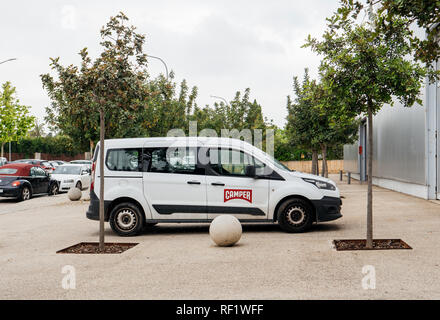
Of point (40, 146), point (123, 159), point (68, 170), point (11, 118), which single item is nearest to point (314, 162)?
point (68, 170)

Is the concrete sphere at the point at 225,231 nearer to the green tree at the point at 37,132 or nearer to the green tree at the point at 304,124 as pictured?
the green tree at the point at 304,124

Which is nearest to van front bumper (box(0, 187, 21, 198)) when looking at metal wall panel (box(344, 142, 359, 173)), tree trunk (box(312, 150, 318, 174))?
tree trunk (box(312, 150, 318, 174))

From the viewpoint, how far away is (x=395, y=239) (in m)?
8.96

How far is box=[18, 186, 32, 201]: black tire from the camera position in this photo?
67.3ft

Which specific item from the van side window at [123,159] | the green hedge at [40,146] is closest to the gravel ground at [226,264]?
the van side window at [123,159]

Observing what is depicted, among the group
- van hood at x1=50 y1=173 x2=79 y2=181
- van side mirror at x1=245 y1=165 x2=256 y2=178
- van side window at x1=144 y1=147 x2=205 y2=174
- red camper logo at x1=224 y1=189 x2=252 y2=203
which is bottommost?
van hood at x1=50 y1=173 x2=79 y2=181

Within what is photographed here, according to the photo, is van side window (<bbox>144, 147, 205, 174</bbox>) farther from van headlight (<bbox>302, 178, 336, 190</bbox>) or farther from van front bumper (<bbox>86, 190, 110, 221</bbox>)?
van headlight (<bbox>302, 178, 336, 190</bbox>)

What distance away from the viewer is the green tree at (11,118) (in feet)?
138

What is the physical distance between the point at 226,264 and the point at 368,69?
4100mm

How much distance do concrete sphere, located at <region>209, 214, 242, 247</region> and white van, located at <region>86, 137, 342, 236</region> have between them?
1453 mm

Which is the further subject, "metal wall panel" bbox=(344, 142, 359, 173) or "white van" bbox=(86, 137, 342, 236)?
"metal wall panel" bbox=(344, 142, 359, 173)
